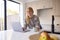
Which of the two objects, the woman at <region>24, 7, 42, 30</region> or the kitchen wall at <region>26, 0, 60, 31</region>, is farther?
the kitchen wall at <region>26, 0, 60, 31</region>

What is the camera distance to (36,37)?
829 mm

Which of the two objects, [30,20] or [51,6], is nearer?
[30,20]

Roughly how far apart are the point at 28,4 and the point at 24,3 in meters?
0.21

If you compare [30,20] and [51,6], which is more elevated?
[51,6]

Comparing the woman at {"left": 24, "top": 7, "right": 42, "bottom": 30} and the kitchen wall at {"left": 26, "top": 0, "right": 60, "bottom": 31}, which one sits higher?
the kitchen wall at {"left": 26, "top": 0, "right": 60, "bottom": 31}

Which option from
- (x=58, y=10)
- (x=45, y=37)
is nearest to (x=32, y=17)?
(x=45, y=37)

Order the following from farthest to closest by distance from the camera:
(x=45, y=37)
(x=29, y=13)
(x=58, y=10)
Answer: (x=58, y=10)
(x=29, y=13)
(x=45, y=37)

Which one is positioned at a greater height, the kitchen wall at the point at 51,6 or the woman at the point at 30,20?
the kitchen wall at the point at 51,6

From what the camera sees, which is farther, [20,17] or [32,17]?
[20,17]

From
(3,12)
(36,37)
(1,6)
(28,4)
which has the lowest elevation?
(36,37)

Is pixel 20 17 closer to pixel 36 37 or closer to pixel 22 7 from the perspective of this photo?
pixel 22 7

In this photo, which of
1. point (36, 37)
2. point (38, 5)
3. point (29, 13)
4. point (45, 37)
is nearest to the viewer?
point (45, 37)

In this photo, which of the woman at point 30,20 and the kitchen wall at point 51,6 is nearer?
the woman at point 30,20

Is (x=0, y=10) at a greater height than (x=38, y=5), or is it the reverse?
(x=38, y=5)
